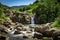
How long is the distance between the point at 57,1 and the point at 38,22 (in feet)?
27.8

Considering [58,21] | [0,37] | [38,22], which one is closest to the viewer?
[0,37]

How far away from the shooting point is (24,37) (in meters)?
36.4

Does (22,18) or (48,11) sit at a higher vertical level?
(22,18)

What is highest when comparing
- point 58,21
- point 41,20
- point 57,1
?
point 57,1

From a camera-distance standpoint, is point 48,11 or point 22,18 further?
point 22,18

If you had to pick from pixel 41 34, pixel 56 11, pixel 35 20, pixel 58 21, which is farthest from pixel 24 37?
pixel 35 20

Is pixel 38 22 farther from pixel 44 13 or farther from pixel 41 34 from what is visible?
pixel 41 34

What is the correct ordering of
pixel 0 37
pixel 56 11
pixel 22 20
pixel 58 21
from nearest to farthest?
pixel 0 37 < pixel 58 21 < pixel 56 11 < pixel 22 20

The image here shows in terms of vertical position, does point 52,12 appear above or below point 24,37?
above

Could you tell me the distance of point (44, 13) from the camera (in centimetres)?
5934

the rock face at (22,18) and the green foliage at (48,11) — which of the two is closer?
the green foliage at (48,11)

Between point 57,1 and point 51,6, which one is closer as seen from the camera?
point 51,6

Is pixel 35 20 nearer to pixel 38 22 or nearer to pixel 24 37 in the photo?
pixel 38 22

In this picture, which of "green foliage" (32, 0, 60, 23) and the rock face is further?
the rock face
